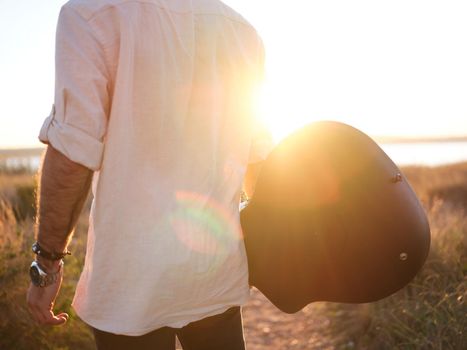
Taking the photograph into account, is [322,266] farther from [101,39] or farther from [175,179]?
[101,39]

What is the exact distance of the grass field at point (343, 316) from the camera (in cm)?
328

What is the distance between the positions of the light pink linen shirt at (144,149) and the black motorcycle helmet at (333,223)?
173 millimetres

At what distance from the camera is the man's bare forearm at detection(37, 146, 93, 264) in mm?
1179

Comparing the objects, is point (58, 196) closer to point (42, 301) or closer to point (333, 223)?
point (42, 301)

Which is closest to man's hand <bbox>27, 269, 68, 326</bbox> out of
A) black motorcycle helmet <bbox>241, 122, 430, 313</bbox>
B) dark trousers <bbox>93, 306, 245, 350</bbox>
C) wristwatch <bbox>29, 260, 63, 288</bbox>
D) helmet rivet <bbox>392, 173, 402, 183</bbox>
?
wristwatch <bbox>29, 260, 63, 288</bbox>

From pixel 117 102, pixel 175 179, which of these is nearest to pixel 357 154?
pixel 175 179

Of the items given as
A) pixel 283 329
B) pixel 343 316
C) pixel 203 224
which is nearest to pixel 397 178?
pixel 203 224

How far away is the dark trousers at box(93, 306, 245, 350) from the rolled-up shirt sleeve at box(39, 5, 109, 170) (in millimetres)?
445

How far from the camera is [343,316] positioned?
441 centimetres

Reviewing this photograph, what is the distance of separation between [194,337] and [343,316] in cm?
328

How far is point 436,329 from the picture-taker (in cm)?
336

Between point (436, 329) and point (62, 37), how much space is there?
3.14 metres

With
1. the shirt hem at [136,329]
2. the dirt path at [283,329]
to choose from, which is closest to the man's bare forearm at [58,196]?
the shirt hem at [136,329]

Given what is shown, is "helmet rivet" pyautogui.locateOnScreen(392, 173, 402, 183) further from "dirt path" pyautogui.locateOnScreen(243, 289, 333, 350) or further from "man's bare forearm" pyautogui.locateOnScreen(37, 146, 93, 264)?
"dirt path" pyautogui.locateOnScreen(243, 289, 333, 350)
